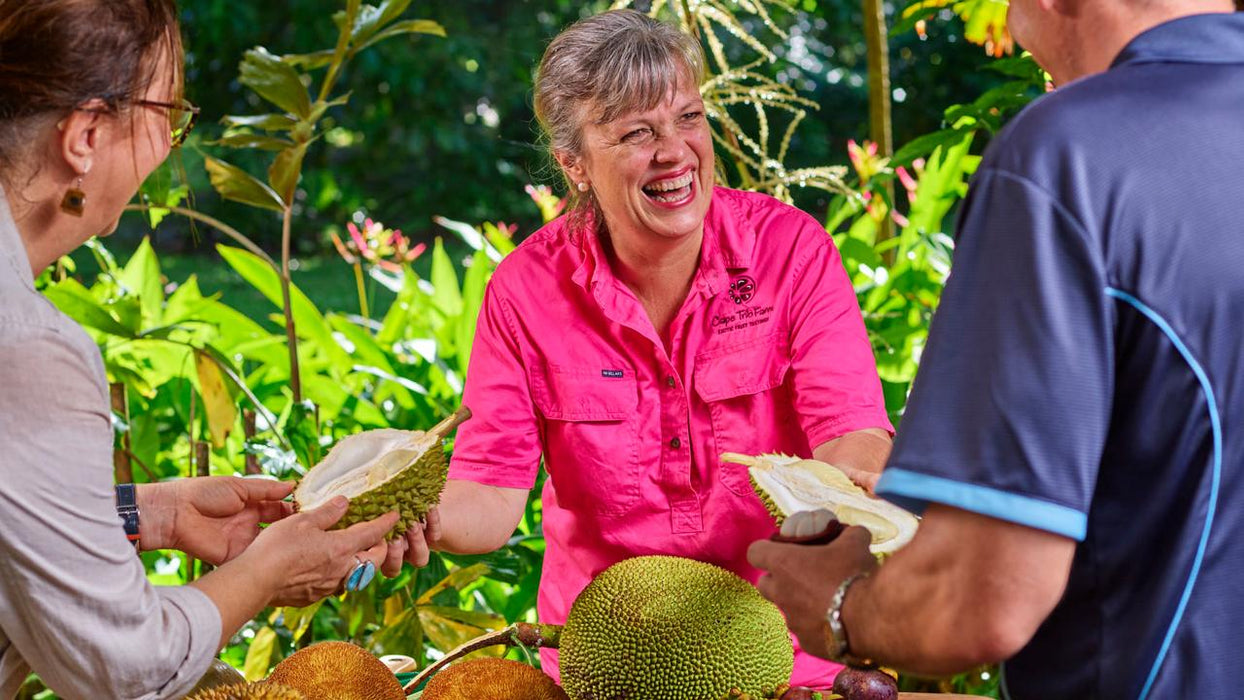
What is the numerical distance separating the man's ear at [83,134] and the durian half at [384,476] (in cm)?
56

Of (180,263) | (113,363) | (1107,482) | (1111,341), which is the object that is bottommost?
(180,263)

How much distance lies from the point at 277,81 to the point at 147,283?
1450 mm

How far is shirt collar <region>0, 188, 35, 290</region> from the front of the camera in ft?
3.88

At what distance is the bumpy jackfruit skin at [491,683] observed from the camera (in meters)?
1.43

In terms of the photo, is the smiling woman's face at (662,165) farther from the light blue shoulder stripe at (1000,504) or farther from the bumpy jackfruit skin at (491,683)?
the light blue shoulder stripe at (1000,504)

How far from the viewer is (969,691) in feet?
9.17

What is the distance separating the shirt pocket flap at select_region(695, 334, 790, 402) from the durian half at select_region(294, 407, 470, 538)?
427 mm

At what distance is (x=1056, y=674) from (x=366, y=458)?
42.6 inches

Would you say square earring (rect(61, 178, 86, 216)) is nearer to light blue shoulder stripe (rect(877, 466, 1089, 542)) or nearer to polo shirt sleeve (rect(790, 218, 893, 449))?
light blue shoulder stripe (rect(877, 466, 1089, 542))

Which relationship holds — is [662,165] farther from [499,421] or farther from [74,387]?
[74,387]

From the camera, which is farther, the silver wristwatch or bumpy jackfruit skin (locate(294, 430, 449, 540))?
bumpy jackfruit skin (locate(294, 430, 449, 540))

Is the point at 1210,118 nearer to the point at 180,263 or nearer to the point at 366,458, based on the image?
the point at 366,458

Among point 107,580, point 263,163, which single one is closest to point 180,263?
point 263,163

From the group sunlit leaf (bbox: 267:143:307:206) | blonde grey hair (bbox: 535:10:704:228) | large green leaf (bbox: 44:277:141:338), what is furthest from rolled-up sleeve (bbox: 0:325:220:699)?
large green leaf (bbox: 44:277:141:338)
